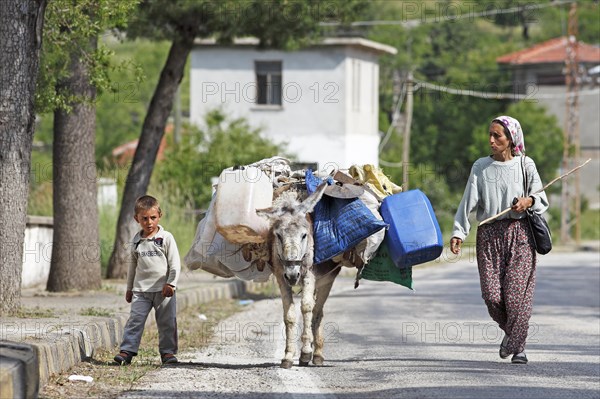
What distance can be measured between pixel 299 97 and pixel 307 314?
121 ft

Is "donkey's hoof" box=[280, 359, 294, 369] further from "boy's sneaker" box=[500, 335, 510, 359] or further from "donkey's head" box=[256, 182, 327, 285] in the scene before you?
"boy's sneaker" box=[500, 335, 510, 359]

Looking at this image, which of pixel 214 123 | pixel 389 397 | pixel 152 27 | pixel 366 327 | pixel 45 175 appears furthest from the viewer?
pixel 214 123

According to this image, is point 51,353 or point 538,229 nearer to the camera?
point 51,353

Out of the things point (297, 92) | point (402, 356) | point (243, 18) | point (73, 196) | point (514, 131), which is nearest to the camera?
point (514, 131)

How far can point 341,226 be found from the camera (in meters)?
11.3

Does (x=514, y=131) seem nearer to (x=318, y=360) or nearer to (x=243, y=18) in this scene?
(x=318, y=360)

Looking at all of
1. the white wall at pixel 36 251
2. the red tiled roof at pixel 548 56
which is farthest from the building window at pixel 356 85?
the red tiled roof at pixel 548 56

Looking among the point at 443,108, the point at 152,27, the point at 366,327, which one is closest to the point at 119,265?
the point at 152,27

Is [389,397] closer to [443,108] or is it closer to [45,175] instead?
[45,175]

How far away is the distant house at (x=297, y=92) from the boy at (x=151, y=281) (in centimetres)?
3505

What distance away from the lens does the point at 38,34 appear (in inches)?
539

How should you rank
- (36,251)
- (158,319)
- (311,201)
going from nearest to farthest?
(311,201) < (158,319) < (36,251)

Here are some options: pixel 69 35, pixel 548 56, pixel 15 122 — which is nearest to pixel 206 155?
pixel 69 35

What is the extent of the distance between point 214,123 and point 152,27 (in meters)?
19.3
